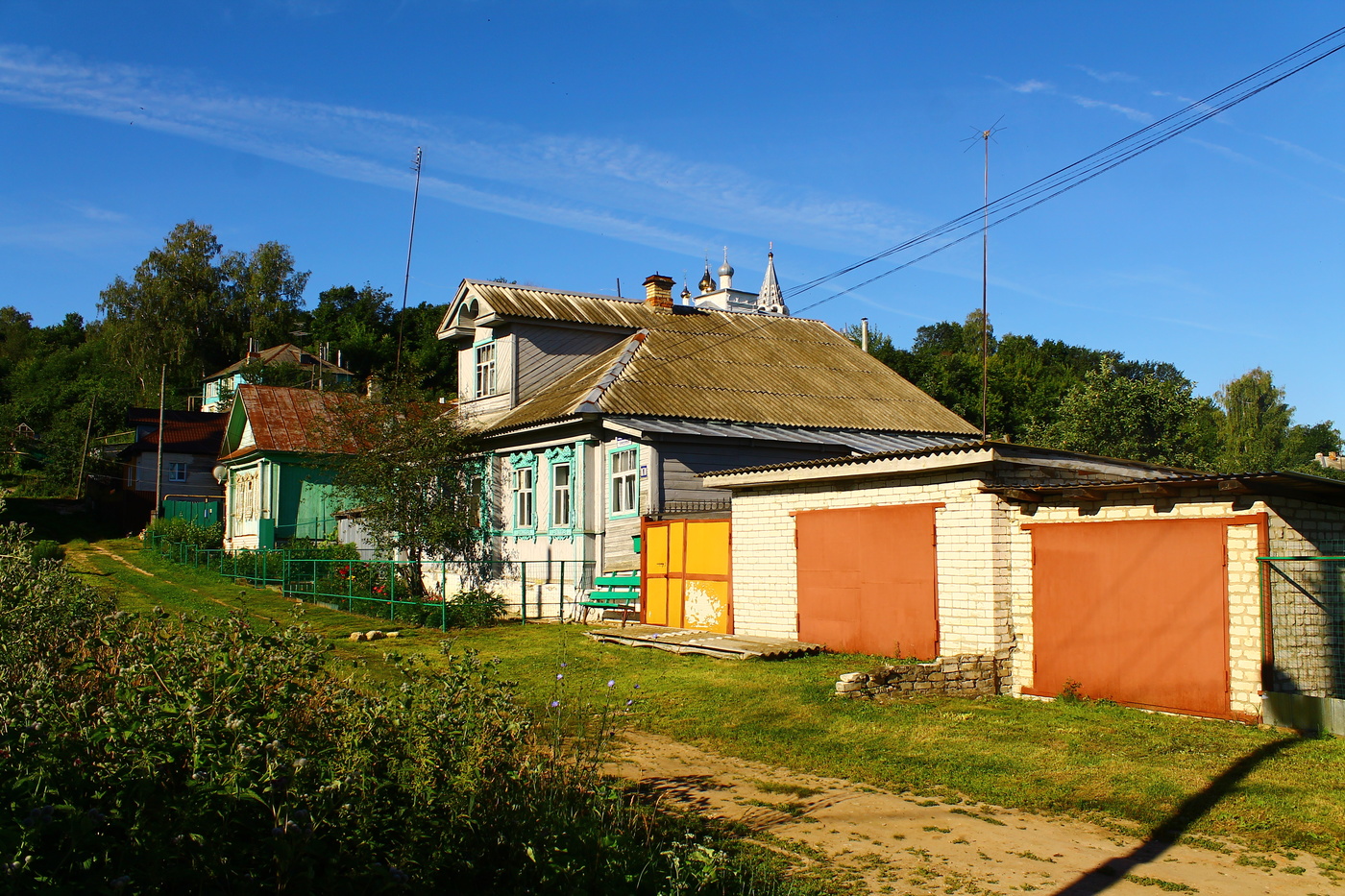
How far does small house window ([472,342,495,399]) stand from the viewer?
2542 cm

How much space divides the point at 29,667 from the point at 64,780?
2147 millimetres

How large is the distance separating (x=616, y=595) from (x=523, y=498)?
5151mm

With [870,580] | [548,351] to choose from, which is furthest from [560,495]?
[870,580]

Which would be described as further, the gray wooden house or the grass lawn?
the gray wooden house

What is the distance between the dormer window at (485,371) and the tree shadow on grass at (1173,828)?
64.9 ft

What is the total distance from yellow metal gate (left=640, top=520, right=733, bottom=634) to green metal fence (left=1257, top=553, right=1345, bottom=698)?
323 inches

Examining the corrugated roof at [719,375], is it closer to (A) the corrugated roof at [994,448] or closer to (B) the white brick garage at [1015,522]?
(B) the white brick garage at [1015,522]

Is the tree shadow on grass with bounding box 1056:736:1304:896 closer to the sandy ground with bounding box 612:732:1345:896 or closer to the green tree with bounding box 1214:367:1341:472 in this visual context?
the sandy ground with bounding box 612:732:1345:896

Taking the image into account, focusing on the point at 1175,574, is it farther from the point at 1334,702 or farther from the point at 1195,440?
the point at 1195,440

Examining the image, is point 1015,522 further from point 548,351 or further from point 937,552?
point 548,351

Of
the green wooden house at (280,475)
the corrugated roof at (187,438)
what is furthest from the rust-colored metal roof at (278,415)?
the corrugated roof at (187,438)

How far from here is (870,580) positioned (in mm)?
13344

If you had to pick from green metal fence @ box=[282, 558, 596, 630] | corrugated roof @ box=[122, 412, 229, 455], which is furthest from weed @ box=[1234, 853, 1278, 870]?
corrugated roof @ box=[122, 412, 229, 455]

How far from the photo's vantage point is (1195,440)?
4128 cm
